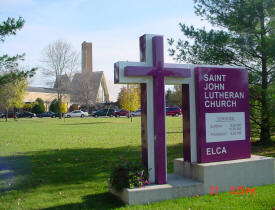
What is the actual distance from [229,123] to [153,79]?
2061 mm

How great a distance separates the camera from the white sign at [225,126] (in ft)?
21.2

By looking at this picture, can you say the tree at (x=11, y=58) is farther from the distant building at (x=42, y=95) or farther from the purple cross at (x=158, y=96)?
the distant building at (x=42, y=95)

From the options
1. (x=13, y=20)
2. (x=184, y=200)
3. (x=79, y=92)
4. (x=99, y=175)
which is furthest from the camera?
(x=79, y=92)

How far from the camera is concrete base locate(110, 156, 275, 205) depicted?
214 inches

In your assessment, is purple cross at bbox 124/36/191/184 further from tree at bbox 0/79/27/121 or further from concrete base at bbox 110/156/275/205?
tree at bbox 0/79/27/121

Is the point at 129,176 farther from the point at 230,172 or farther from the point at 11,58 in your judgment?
the point at 11,58

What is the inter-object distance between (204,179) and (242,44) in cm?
808

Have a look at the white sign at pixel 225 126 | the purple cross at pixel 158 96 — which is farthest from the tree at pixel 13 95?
the white sign at pixel 225 126

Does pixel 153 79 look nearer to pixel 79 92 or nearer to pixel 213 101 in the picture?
pixel 213 101

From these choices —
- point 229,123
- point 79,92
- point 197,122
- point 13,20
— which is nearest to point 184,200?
point 197,122

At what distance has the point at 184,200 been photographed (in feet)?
18.1

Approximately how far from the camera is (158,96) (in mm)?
5945

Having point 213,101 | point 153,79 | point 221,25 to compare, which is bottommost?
point 213,101

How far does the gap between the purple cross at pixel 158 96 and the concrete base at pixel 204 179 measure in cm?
36
